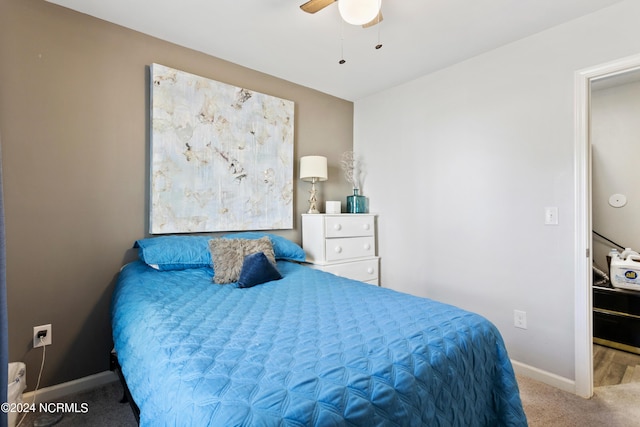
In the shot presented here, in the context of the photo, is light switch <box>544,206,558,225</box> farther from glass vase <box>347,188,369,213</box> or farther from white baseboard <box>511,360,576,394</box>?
glass vase <box>347,188,369,213</box>

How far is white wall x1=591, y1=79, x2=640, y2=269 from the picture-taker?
10.5 feet

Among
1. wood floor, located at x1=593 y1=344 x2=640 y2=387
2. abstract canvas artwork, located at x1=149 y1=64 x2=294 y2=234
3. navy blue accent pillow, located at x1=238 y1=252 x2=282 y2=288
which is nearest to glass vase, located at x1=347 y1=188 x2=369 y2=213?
abstract canvas artwork, located at x1=149 y1=64 x2=294 y2=234

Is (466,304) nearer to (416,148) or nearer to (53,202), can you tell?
(416,148)

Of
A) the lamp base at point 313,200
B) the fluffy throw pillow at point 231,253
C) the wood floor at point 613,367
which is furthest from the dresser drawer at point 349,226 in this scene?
the wood floor at point 613,367

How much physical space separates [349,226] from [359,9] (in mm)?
1832

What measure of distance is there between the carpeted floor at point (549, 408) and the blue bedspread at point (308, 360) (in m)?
0.65

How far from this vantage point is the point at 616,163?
3.30 meters

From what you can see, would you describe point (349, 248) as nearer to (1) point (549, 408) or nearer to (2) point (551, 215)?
(2) point (551, 215)

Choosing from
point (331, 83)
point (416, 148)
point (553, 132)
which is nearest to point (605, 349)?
point (553, 132)

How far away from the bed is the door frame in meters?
1.10

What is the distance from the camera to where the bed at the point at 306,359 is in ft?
2.50

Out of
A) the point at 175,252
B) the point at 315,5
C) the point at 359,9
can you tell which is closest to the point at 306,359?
the point at 175,252

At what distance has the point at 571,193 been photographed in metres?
2.00

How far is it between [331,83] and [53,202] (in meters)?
2.42
